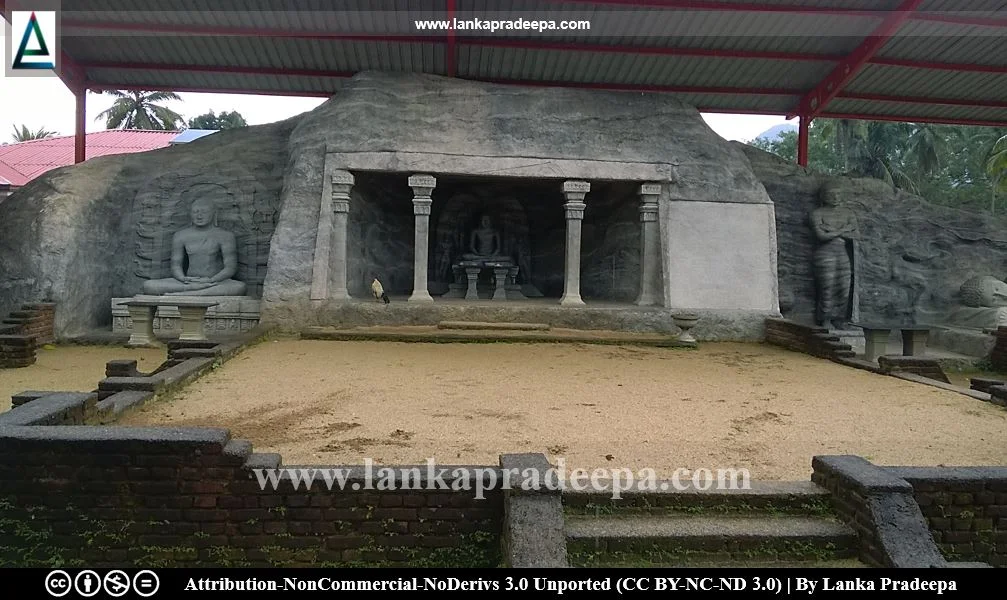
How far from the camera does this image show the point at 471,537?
3283 mm

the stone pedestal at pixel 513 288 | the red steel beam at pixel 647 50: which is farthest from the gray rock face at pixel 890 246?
the stone pedestal at pixel 513 288

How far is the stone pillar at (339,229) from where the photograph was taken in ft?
34.9

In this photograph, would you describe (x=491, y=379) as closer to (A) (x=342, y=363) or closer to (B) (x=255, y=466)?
(A) (x=342, y=363)

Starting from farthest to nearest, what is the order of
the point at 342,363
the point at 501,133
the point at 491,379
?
the point at 501,133
the point at 342,363
the point at 491,379

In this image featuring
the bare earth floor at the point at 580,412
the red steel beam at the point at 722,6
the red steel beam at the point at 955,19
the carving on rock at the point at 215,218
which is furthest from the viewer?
the carving on rock at the point at 215,218

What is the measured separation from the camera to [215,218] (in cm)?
1191

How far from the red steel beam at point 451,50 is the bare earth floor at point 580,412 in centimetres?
672

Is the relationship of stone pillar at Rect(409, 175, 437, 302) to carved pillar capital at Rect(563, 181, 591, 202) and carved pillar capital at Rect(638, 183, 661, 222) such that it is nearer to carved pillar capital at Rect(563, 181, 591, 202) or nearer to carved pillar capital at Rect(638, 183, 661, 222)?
carved pillar capital at Rect(563, 181, 591, 202)

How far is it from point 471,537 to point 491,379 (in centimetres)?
360

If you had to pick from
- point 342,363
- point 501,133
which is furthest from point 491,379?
point 501,133

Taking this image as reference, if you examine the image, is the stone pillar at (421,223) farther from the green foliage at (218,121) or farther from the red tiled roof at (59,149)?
the green foliage at (218,121)
